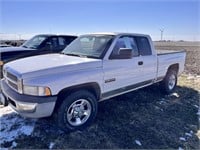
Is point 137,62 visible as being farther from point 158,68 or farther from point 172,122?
point 172,122

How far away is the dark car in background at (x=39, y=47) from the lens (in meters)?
6.96

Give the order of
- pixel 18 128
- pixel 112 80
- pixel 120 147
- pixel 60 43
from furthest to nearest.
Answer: pixel 60 43
pixel 112 80
pixel 18 128
pixel 120 147

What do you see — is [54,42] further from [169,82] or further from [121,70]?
[121,70]

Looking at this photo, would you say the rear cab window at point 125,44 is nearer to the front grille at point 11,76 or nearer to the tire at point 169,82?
the tire at point 169,82

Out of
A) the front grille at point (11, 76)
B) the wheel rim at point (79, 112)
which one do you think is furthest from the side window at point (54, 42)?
the wheel rim at point (79, 112)

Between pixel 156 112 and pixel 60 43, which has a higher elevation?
pixel 60 43

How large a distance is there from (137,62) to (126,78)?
534 millimetres

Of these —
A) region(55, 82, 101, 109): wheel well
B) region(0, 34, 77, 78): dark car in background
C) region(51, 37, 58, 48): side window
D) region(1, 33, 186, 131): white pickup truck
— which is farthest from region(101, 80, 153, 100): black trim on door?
region(51, 37, 58, 48): side window

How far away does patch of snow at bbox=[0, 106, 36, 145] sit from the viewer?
3.60 m

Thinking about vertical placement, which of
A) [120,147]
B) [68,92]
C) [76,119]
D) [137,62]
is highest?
[137,62]

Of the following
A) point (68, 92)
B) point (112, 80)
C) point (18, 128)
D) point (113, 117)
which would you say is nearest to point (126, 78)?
point (112, 80)

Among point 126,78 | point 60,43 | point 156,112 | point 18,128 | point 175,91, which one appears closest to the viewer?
point 18,128

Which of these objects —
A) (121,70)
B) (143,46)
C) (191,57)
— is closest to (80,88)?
(121,70)

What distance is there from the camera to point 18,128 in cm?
383
